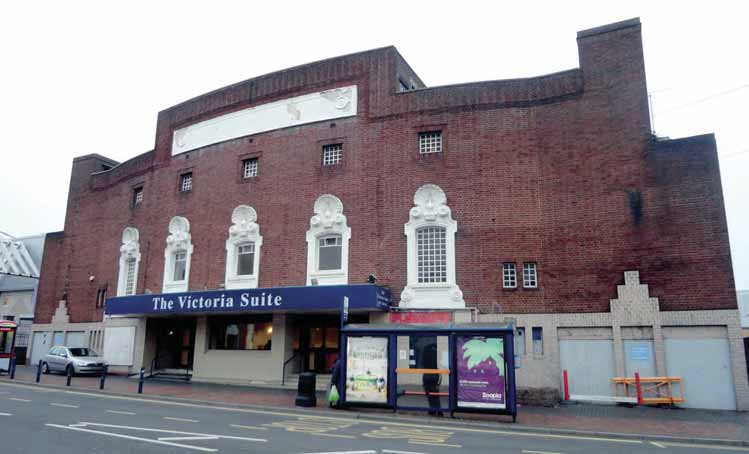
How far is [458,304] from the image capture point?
20.2 metres

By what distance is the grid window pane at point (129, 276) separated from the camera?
96.7 feet

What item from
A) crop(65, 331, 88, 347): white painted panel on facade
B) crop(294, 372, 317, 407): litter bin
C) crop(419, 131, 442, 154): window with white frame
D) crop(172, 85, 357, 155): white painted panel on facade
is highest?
crop(172, 85, 357, 155): white painted panel on facade

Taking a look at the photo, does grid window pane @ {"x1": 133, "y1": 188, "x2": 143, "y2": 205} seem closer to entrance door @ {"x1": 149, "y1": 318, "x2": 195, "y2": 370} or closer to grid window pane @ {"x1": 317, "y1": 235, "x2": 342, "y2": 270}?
entrance door @ {"x1": 149, "y1": 318, "x2": 195, "y2": 370}

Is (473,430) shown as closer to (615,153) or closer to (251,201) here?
(615,153)

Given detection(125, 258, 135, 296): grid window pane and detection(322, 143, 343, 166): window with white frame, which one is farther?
detection(125, 258, 135, 296): grid window pane

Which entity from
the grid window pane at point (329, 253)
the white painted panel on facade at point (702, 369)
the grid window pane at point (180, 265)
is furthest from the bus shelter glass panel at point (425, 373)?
the grid window pane at point (180, 265)

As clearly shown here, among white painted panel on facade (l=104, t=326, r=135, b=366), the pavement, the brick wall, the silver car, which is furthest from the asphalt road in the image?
white painted panel on facade (l=104, t=326, r=135, b=366)

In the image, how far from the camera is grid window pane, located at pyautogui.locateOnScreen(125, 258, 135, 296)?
29.5 m

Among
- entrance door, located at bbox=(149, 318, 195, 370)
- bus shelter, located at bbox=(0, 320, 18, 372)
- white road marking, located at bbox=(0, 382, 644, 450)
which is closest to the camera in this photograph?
white road marking, located at bbox=(0, 382, 644, 450)

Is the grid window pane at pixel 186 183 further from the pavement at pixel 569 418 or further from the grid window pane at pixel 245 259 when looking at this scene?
the pavement at pixel 569 418

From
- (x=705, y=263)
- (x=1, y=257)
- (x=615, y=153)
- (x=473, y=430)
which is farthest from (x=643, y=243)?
(x=1, y=257)

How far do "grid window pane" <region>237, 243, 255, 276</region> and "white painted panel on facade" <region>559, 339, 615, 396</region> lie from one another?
45.6ft

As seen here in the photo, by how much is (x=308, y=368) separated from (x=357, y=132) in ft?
34.4

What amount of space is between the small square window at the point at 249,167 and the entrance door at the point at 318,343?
7500 millimetres
